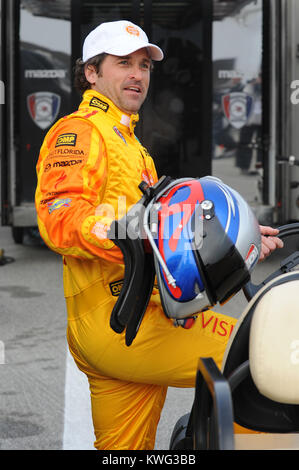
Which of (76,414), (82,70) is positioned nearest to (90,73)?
(82,70)

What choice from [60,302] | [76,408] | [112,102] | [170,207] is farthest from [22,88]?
[170,207]

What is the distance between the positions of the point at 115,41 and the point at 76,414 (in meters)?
2.38

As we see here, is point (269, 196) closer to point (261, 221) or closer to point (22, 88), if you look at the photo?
point (261, 221)

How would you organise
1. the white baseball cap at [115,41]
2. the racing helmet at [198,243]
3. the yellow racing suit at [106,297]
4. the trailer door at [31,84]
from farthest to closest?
the trailer door at [31,84]
the white baseball cap at [115,41]
the yellow racing suit at [106,297]
the racing helmet at [198,243]

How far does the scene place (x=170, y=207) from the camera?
87.4 inches

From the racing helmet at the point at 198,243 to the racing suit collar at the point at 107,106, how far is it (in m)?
0.59

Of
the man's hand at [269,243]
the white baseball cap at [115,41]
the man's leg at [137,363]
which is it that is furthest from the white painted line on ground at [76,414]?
the white baseball cap at [115,41]

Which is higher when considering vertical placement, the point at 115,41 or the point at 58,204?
the point at 115,41

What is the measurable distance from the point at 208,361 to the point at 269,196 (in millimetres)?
7304

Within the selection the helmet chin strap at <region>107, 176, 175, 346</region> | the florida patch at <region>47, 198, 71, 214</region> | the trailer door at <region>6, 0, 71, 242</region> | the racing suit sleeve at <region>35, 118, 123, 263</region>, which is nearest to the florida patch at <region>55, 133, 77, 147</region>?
the racing suit sleeve at <region>35, 118, 123, 263</region>

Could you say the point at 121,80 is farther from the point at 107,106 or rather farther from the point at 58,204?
the point at 58,204

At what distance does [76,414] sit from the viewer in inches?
174

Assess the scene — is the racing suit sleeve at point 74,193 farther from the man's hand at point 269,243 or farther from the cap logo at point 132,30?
the man's hand at point 269,243

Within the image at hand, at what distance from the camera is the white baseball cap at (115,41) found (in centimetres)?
272
